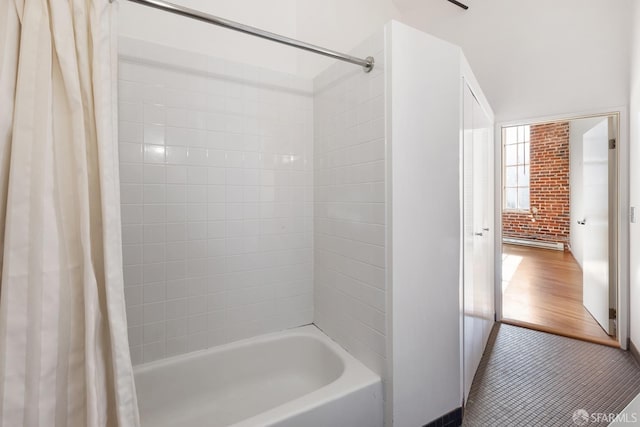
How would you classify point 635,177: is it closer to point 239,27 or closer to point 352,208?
point 352,208

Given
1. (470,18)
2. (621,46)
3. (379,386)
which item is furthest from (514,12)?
(379,386)

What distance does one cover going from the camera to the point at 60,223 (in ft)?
2.55

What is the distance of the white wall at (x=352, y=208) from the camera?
138cm

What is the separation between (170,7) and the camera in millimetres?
1012

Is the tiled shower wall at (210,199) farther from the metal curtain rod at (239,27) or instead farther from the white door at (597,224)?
the white door at (597,224)

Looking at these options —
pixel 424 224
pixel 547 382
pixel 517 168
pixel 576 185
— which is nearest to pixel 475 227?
pixel 424 224

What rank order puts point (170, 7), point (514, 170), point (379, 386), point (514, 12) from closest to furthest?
point (170, 7), point (379, 386), point (514, 12), point (514, 170)

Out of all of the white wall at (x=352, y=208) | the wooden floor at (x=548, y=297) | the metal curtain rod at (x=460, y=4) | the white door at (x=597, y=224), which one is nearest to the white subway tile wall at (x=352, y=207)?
the white wall at (x=352, y=208)

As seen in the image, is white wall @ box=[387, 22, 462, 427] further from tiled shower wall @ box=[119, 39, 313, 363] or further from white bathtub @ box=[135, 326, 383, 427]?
tiled shower wall @ box=[119, 39, 313, 363]

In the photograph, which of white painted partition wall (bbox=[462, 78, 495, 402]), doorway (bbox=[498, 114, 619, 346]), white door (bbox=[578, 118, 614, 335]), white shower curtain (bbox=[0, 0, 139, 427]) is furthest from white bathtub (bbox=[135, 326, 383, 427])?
white door (bbox=[578, 118, 614, 335])

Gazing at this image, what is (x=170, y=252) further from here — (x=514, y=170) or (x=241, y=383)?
(x=514, y=170)

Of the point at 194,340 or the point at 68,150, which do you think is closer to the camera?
the point at 68,150

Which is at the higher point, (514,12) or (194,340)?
(514,12)

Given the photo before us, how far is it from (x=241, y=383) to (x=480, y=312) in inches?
66.6
